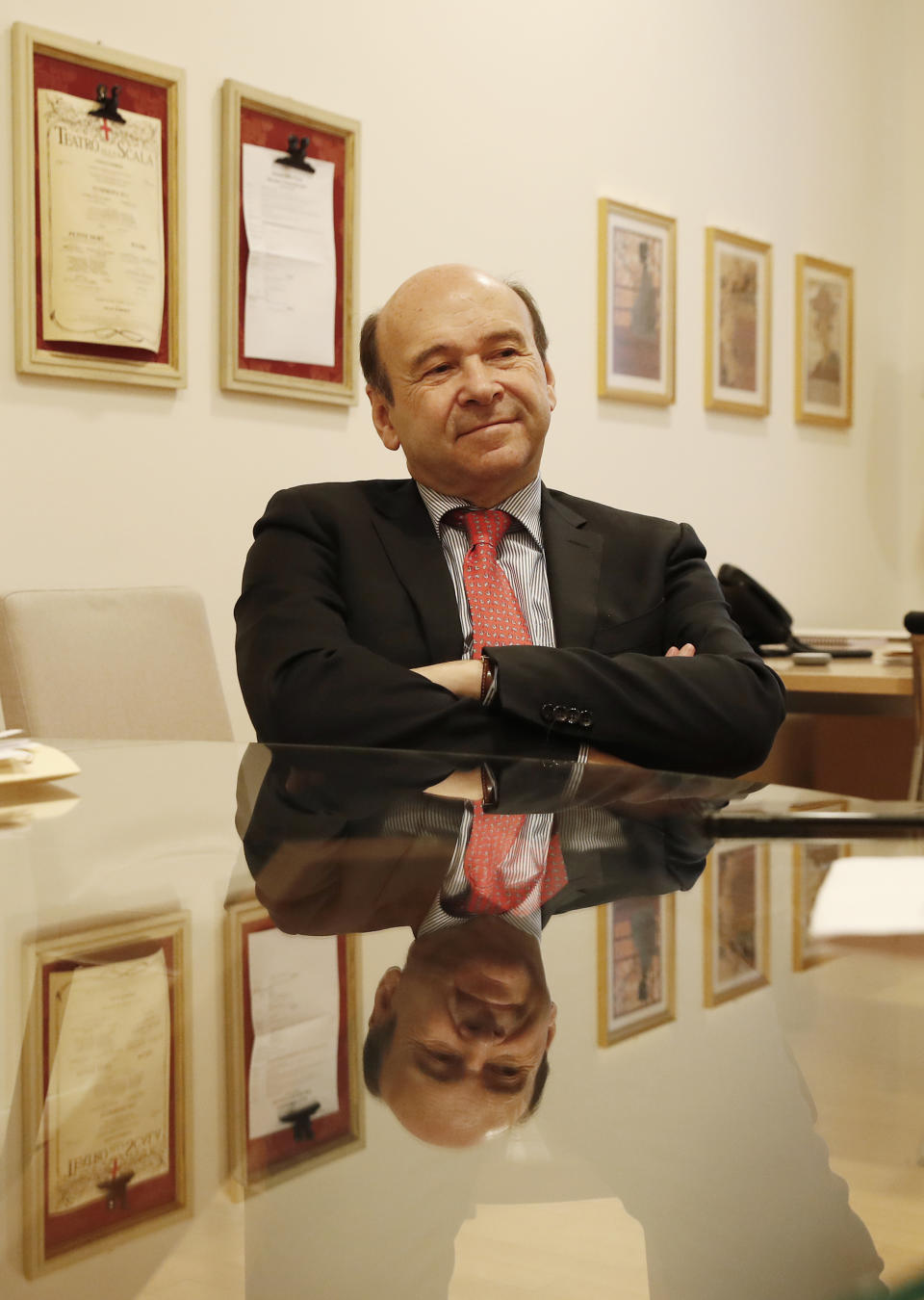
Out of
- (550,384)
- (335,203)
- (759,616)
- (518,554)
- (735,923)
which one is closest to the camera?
(735,923)

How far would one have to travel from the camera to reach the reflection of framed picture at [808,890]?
662 millimetres

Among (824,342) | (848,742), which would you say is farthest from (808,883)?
(824,342)

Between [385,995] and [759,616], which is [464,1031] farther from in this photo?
[759,616]

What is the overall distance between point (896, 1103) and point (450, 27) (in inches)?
141

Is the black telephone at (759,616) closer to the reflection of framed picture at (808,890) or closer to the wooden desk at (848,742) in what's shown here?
the wooden desk at (848,742)

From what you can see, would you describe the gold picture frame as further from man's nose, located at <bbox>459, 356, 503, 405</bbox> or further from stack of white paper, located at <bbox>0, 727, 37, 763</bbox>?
man's nose, located at <bbox>459, 356, 503, 405</bbox>

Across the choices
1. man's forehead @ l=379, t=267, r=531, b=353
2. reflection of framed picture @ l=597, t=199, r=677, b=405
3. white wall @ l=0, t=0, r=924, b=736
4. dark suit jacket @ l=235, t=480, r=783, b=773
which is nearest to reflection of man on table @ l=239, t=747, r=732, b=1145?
dark suit jacket @ l=235, t=480, r=783, b=773

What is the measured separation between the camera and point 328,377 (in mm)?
3242

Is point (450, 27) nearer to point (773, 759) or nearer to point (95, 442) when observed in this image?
point (95, 442)

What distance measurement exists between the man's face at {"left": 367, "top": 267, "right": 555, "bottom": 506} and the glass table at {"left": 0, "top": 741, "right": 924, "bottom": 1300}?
53.6 inches

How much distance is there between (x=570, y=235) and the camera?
3.96 m

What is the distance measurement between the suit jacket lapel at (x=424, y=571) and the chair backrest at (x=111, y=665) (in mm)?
441

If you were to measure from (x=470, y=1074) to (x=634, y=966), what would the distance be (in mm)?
159

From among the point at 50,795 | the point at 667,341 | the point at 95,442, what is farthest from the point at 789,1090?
the point at 667,341
